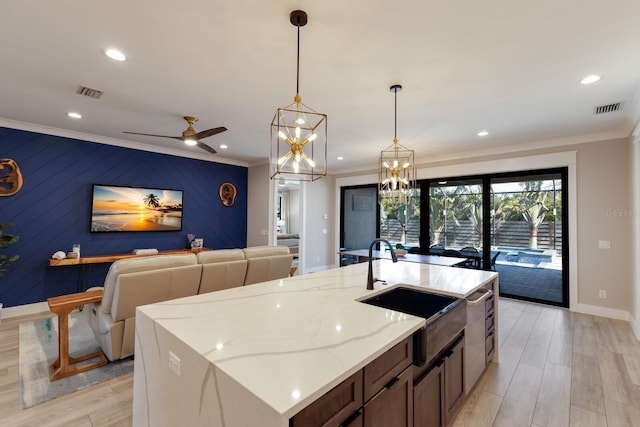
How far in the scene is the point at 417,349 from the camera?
4.77 feet

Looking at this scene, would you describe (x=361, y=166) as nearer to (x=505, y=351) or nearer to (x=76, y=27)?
(x=505, y=351)

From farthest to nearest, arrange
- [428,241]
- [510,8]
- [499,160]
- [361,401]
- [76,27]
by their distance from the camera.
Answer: [428,241], [499,160], [76,27], [510,8], [361,401]

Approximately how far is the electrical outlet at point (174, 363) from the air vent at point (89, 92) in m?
3.11

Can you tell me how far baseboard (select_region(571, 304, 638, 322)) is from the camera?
4000 millimetres

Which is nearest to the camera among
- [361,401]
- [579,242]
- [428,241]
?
[361,401]

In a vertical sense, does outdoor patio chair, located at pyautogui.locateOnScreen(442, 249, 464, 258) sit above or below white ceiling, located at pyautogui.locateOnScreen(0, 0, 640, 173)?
below

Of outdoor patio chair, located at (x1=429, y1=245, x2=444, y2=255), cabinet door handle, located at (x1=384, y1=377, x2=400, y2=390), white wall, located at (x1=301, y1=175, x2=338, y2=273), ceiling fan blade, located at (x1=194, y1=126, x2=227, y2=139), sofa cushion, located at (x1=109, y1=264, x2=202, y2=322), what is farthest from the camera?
white wall, located at (x1=301, y1=175, x2=338, y2=273)

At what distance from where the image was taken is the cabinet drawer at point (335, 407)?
883mm

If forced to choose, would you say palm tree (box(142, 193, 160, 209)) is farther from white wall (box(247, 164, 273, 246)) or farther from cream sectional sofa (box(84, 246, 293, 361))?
cream sectional sofa (box(84, 246, 293, 361))

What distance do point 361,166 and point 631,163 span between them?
4.59 meters

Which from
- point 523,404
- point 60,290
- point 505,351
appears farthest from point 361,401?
point 60,290

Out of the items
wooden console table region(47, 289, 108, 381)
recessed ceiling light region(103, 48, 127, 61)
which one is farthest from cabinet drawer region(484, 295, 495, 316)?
recessed ceiling light region(103, 48, 127, 61)

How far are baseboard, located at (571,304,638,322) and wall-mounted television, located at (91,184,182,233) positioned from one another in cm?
698

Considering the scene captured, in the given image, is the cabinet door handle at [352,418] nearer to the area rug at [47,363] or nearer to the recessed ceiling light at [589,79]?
the area rug at [47,363]
